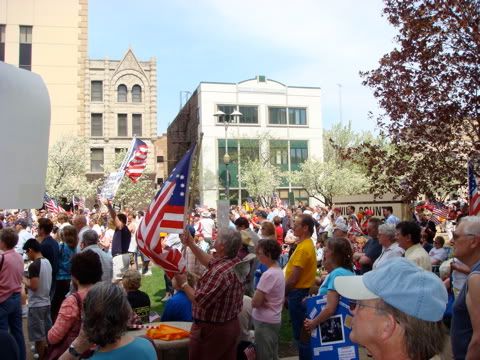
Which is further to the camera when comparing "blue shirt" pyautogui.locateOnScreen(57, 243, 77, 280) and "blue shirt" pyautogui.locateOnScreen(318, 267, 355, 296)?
"blue shirt" pyautogui.locateOnScreen(57, 243, 77, 280)

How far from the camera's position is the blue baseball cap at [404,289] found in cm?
196

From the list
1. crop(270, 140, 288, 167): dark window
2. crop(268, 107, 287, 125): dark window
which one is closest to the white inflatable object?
crop(270, 140, 288, 167): dark window

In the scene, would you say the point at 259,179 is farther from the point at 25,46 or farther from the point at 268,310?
the point at 268,310

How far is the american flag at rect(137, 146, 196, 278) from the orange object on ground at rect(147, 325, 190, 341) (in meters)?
0.58

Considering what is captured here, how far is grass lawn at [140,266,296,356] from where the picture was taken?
7543mm

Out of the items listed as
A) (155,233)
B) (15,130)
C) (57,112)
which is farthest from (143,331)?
(57,112)

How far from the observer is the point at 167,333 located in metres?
4.70

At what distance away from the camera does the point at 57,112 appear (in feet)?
143

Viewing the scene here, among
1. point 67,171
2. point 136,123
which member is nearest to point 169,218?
point 67,171

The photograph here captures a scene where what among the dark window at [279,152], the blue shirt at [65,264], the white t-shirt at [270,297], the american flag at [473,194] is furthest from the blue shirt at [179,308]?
the dark window at [279,152]

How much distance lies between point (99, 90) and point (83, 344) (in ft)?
159

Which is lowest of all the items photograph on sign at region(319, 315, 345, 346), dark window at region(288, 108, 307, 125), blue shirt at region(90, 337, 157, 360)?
photograph on sign at region(319, 315, 345, 346)

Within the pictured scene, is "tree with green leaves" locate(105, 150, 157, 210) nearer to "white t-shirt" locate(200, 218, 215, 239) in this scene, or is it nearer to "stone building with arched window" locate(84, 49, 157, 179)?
"stone building with arched window" locate(84, 49, 157, 179)

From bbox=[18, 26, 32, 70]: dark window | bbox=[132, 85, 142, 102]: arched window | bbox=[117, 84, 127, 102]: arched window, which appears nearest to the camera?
bbox=[18, 26, 32, 70]: dark window
